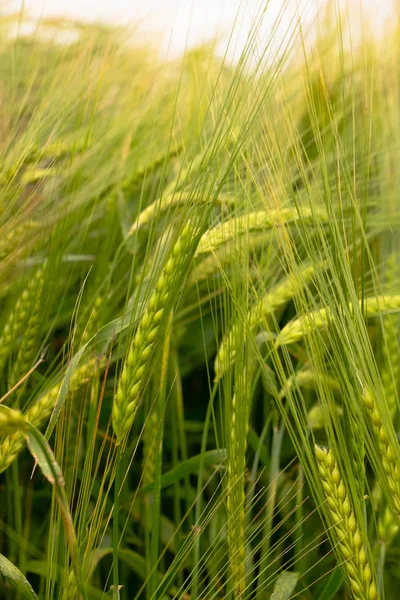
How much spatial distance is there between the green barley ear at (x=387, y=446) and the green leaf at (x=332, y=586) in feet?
0.47

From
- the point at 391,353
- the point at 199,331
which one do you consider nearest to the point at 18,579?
the point at 391,353

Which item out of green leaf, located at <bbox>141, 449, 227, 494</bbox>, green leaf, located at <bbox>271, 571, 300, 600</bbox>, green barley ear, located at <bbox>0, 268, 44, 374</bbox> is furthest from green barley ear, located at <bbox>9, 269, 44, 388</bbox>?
green leaf, located at <bbox>271, 571, 300, 600</bbox>

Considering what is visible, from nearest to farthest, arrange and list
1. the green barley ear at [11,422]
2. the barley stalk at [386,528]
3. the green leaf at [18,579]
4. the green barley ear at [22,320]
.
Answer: the green barley ear at [11,422]
the green leaf at [18,579]
the barley stalk at [386,528]
the green barley ear at [22,320]

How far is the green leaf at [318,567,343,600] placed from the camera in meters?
0.55

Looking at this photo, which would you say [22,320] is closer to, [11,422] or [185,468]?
[185,468]

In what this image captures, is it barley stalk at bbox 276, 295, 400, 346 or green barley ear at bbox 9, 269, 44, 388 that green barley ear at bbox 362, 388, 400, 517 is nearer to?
barley stalk at bbox 276, 295, 400, 346

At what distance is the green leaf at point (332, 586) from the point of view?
0.55m

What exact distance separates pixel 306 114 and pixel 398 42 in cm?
26

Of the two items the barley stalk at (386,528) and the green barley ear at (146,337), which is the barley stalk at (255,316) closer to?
the green barley ear at (146,337)

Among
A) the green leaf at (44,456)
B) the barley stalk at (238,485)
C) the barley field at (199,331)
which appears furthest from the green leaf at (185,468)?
the green leaf at (44,456)

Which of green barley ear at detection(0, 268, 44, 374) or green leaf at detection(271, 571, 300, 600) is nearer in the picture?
green leaf at detection(271, 571, 300, 600)

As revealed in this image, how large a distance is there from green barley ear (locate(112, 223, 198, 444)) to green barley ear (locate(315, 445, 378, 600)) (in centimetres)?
14

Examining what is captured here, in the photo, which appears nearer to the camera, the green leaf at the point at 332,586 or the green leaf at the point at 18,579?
the green leaf at the point at 18,579

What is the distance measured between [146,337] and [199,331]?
0.45 metres
